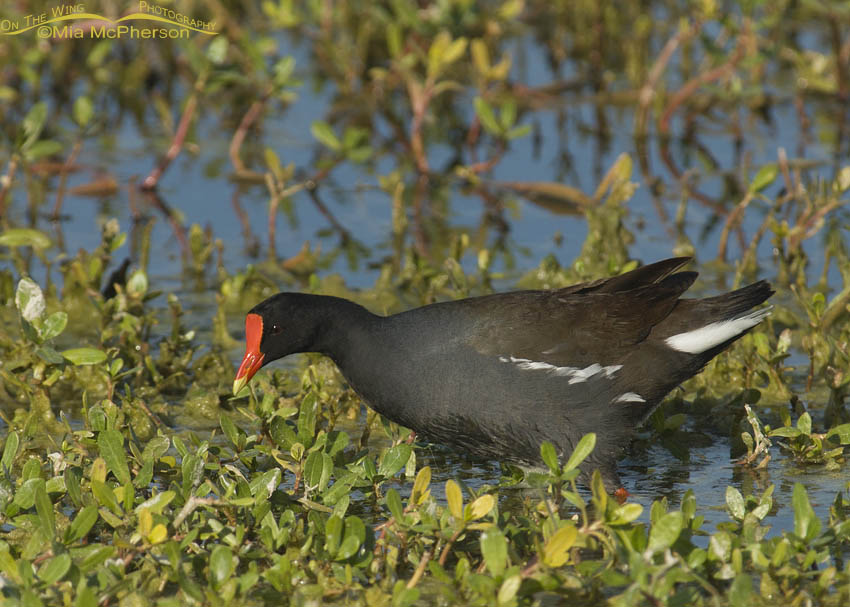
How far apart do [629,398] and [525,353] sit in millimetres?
394

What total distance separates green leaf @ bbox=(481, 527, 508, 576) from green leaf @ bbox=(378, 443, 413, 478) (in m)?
0.72

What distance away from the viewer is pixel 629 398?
4.30 metres

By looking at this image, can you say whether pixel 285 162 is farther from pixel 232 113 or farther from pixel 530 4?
pixel 530 4

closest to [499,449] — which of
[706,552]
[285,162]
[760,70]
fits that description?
[706,552]

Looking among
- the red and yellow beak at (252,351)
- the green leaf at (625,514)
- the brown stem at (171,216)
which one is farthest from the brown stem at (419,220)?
the green leaf at (625,514)

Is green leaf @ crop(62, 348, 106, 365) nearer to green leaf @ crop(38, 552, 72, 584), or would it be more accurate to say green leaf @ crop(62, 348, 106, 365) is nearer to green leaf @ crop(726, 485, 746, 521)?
green leaf @ crop(38, 552, 72, 584)

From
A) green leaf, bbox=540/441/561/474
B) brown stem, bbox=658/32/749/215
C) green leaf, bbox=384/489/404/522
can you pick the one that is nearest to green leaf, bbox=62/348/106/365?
green leaf, bbox=384/489/404/522

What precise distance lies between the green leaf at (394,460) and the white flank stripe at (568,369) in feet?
1.68

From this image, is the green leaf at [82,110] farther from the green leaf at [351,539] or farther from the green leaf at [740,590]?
the green leaf at [740,590]

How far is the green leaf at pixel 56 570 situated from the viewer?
10.3ft

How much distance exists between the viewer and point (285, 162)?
8.55 m

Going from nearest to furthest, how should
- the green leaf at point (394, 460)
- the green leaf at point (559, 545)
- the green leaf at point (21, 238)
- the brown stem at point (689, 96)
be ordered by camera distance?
1. the green leaf at point (559, 545)
2. the green leaf at point (394, 460)
3. the green leaf at point (21, 238)
4. the brown stem at point (689, 96)

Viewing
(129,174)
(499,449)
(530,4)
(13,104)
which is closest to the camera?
(499,449)

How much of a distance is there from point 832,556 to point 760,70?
229 inches
